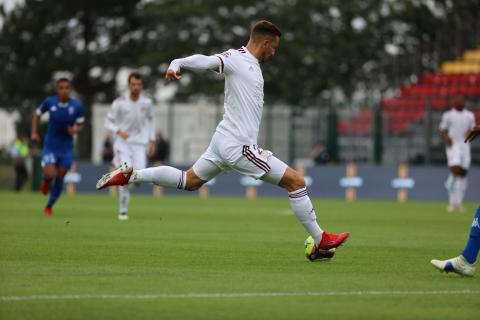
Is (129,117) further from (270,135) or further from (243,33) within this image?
(243,33)

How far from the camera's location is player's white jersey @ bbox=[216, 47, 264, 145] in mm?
12555

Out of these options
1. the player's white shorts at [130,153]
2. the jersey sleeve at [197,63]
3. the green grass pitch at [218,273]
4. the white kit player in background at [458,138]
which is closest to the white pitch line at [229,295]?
the green grass pitch at [218,273]

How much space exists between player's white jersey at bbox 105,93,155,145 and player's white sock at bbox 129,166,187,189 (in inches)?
305

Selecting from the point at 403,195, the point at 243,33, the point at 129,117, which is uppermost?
the point at 243,33

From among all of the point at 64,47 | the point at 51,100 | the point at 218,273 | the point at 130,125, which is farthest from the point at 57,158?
the point at 64,47

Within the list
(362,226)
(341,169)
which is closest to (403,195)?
(341,169)

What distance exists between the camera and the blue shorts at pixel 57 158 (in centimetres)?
2089

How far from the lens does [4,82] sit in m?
71.3

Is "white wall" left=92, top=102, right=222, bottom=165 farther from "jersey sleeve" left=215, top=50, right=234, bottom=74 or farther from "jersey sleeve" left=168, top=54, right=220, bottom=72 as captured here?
"jersey sleeve" left=168, top=54, right=220, bottom=72

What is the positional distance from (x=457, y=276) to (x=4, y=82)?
62.3 meters

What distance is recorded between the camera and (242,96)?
41.3 ft

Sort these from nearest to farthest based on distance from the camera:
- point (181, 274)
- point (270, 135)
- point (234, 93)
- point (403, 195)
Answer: point (181, 274) → point (234, 93) → point (403, 195) → point (270, 135)

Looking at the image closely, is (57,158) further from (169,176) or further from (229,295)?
(229,295)

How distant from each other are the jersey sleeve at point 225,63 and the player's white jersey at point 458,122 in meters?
14.7
